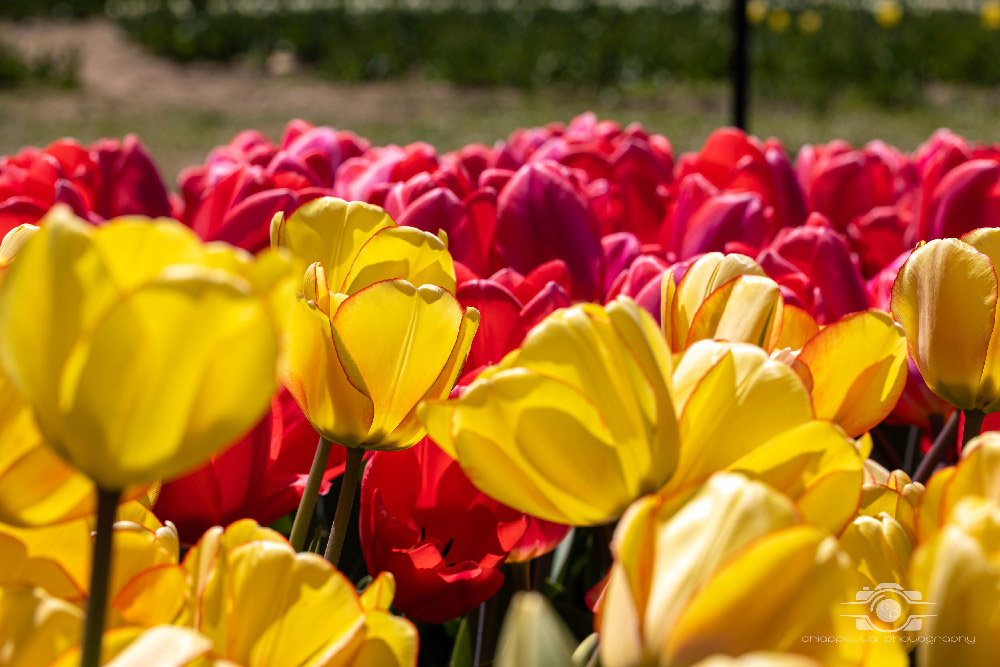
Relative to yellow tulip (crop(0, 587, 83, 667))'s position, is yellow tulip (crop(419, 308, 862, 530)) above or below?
above

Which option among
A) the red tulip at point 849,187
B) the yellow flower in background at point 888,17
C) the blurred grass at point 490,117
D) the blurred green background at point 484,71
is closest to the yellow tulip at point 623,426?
the red tulip at point 849,187

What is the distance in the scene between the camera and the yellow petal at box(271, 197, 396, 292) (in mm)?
743

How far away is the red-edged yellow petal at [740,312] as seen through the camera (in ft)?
2.15

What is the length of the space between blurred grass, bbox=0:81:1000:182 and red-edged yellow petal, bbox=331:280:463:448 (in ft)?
29.9

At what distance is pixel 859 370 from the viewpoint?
64cm

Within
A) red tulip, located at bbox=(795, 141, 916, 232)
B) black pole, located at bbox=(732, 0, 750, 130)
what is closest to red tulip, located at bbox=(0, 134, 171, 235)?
red tulip, located at bbox=(795, 141, 916, 232)

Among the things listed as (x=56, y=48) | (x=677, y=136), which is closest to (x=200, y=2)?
(x=56, y=48)

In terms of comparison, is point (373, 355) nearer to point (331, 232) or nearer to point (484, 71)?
point (331, 232)

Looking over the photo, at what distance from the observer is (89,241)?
0.40 meters

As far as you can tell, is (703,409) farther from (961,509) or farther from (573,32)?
(573,32)

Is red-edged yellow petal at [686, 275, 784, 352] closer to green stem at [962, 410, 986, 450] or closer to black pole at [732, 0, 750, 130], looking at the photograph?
green stem at [962, 410, 986, 450]

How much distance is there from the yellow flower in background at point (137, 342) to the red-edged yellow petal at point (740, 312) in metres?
0.33

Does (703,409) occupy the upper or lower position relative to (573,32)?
Answer: upper

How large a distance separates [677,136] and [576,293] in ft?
30.9
